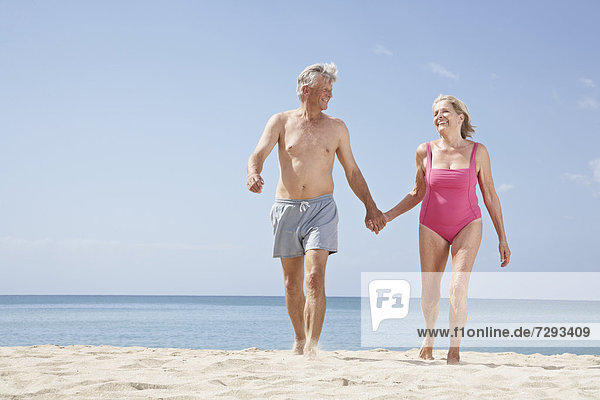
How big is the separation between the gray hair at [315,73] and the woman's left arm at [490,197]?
137 cm

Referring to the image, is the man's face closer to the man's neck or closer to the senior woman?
the man's neck

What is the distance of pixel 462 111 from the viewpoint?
5.12m

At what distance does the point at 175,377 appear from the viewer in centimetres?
373

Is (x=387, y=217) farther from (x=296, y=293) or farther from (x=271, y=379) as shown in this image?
(x=271, y=379)

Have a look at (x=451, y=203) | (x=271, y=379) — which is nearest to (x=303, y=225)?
(x=451, y=203)

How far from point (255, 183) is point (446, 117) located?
5.52 ft

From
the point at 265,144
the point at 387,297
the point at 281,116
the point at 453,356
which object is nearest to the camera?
the point at 453,356

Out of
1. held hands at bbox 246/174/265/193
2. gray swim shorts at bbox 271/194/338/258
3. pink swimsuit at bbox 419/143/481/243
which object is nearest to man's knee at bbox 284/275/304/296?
gray swim shorts at bbox 271/194/338/258

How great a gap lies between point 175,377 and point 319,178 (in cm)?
204

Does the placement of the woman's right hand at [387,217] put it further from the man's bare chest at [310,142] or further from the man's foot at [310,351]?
the man's foot at [310,351]

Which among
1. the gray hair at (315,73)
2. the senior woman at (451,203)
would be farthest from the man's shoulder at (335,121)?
the senior woman at (451,203)

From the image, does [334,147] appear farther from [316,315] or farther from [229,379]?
[229,379]

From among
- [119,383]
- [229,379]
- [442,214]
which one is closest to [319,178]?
[442,214]

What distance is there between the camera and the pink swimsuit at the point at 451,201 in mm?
4871
